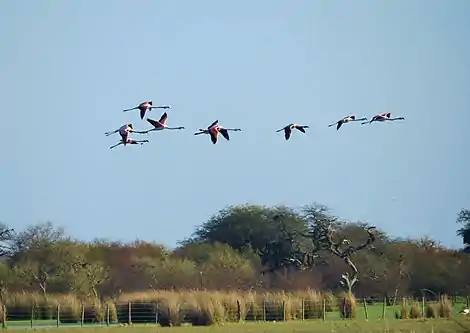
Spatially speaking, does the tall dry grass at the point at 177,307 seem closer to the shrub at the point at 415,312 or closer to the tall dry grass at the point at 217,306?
the tall dry grass at the point at 217,306

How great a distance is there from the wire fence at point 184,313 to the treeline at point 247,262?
445 centimetres

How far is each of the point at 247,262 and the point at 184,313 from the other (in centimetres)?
2246

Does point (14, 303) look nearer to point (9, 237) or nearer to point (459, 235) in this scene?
point (9, 237)

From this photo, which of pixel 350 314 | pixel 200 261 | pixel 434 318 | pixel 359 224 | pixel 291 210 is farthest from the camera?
pixel 291 210

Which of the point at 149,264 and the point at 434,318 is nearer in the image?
the point at 434,318

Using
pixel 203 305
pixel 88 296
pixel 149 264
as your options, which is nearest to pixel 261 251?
pixel 149 264

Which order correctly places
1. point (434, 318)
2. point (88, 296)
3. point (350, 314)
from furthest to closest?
point (88, 296) → point (350, 314) → point (434, 318)

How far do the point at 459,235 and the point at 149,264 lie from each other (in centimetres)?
2456

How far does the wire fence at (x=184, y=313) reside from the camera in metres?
43.0

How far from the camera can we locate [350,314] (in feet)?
146

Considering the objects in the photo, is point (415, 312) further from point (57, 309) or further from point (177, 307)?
point (57, 309)

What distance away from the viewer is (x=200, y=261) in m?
67.4

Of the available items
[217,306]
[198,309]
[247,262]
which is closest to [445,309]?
[217,306]

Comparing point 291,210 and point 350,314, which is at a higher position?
point 291,210
